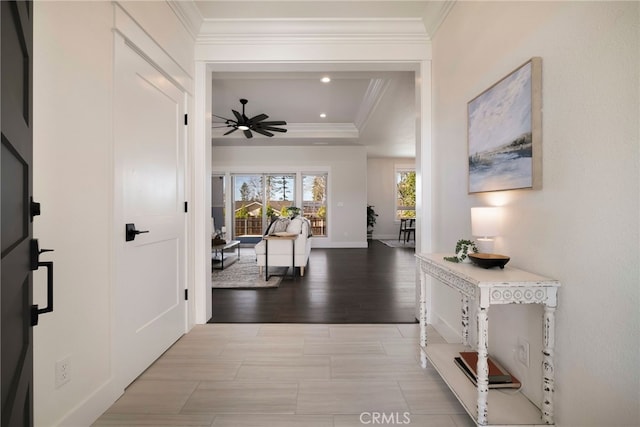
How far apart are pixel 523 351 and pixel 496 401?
1.04 feet

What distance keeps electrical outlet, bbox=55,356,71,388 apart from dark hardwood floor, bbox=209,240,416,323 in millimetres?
1531

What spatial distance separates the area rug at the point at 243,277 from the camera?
4.20m

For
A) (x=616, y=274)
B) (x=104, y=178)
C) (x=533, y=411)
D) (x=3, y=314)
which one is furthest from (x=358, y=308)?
(x=3, y=314)

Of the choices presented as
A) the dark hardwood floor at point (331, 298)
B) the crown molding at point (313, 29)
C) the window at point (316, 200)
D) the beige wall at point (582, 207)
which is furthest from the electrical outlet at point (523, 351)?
the window at point (316, 200)

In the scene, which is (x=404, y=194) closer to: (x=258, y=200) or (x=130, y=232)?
(x=258, y=200)

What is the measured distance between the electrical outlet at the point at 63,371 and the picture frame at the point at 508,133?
248 centimetres

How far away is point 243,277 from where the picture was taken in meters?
4.71

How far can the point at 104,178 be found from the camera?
165cm

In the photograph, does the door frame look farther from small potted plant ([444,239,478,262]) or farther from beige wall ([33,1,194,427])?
small potted plant ([444,239,478,262])

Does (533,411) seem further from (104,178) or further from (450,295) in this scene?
(104,178)

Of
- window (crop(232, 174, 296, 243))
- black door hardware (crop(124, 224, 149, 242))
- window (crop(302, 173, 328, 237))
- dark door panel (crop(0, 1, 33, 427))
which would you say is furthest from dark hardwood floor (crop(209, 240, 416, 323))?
window (crop(232, 174, 296, 243))

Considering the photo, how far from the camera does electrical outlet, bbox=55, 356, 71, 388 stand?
137 cm

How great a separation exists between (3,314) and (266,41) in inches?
114

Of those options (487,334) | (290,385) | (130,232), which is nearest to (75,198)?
(130,232)
